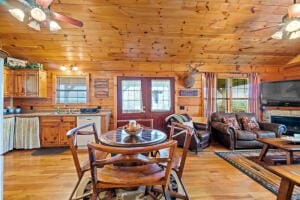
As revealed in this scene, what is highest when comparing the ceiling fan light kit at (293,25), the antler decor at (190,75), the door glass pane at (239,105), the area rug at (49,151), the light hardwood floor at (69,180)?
the ceiling fan light kit at (293,25)

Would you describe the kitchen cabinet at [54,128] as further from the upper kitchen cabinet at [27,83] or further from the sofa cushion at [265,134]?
the sofa cushion at [265,134]

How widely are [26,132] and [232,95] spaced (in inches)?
228

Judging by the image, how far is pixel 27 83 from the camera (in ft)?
16.5

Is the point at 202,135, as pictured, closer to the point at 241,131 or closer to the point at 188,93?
the point at 241,131

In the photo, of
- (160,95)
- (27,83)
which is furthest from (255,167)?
(27,83)

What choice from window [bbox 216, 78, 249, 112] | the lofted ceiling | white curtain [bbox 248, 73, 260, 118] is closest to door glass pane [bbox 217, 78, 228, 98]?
window [bbox 216, 78, 249, 112]

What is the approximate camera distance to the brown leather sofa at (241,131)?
4.71 m

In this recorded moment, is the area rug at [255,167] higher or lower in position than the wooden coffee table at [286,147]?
lower

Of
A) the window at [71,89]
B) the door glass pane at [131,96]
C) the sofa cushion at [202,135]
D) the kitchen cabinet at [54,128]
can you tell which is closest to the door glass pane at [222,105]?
the sofa cushion at [202,135]

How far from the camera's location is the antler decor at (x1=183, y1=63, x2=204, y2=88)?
569 cm

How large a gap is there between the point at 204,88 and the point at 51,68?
4438 mm

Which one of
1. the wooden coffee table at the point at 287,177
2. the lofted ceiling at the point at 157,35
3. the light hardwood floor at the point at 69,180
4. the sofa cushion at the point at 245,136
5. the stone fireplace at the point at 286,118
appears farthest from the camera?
the stone fireplace at the point at 286,118

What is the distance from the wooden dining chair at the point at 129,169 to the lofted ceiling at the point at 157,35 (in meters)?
2.84

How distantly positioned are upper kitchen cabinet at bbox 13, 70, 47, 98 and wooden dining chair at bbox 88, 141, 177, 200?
3897 millimetres
